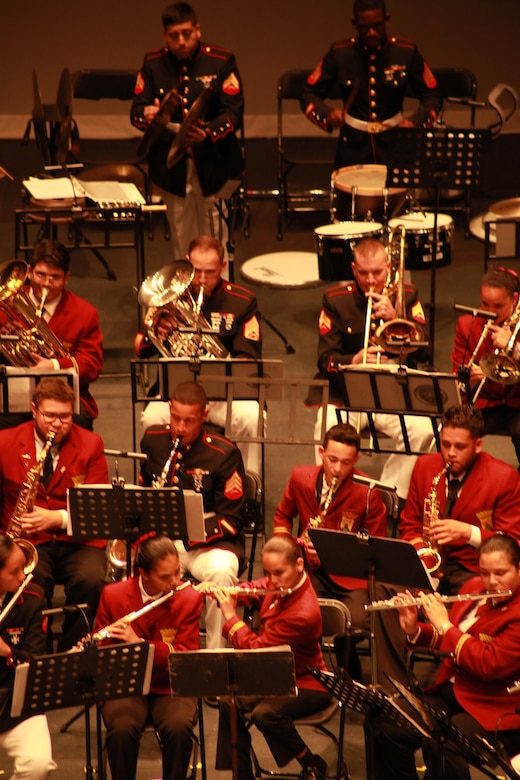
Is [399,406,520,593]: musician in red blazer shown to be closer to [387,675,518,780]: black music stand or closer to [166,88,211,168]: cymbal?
[387,675,518,780]: black music stand

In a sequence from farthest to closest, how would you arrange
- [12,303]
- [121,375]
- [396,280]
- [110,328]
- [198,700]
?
[110,328], [121,375], [396,280], [12,303], [198,700]

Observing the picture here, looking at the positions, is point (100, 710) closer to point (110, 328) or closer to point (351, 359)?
point (351, 359)

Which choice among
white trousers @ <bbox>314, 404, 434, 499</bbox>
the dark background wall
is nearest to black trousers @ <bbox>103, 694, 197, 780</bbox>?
white trousers @ <bbox>314, 404, 434, 499</bbox>

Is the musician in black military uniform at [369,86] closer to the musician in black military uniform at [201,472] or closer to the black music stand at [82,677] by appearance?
the musician in black military uniform at [201,472]

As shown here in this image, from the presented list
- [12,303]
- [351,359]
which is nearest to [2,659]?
[12,303]

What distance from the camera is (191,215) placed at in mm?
9055

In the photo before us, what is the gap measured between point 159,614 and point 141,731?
19.7 inches

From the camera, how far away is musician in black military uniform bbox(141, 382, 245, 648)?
6.20 meters

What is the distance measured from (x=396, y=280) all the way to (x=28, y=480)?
8.51 feet

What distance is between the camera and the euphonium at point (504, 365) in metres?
6.75

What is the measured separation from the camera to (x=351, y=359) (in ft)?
23.5

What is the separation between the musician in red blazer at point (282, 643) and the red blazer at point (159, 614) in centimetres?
14

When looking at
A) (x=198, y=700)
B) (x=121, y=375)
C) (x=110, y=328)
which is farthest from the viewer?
(x=110, y=328)

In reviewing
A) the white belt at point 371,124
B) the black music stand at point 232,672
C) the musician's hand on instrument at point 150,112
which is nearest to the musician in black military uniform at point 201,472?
the black music stand at point 232,672
